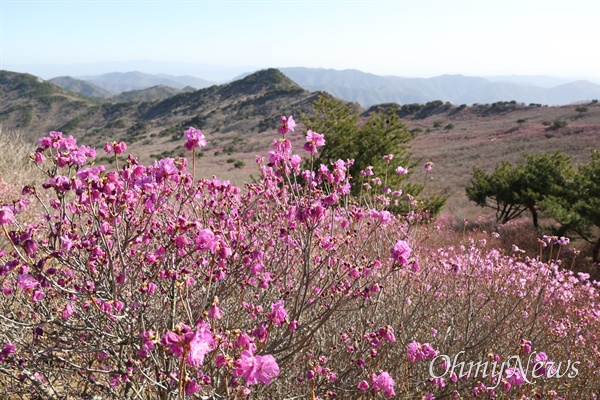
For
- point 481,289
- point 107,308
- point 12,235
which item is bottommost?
point 481,289

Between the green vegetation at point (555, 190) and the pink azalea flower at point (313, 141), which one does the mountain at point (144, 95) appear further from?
the pink azalea flower at point (313, 141)

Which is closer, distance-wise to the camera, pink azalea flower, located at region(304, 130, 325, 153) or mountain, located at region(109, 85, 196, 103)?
pink azalea flower, located at region(304, 130, 325, 153)

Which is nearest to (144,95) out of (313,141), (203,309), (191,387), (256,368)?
(313,141)

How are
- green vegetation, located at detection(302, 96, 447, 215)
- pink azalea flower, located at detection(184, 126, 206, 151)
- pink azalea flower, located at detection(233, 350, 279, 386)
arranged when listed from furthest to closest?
1. green vegetation, located at detection(302, 96, 447, 215)
2. pink azalea flower, located at detection(184, 126, 206, 151)
3. pink azalea flower, located at detection(233, 350, 279, 386)

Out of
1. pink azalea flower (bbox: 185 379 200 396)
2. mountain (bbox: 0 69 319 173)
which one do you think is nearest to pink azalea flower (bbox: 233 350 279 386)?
pink azalea flower (bbox: 185 379 200 396)

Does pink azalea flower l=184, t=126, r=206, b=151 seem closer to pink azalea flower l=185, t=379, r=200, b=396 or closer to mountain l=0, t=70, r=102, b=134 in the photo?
pink azalea flower l=185, t=379, r=200, b=396

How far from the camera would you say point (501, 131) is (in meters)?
41.8

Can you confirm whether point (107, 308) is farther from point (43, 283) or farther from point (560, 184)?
point (560, 184)

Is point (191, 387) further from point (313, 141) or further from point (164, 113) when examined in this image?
point (164, 113)

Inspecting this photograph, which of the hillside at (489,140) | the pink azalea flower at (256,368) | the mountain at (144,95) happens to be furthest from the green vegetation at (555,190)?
the mountain at (144,95)

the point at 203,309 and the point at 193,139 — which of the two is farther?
the point at 193,139

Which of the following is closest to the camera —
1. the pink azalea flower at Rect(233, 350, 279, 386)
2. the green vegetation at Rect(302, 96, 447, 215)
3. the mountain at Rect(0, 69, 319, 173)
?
the pink azalea flower at Rect(233, 350, 279, 386)

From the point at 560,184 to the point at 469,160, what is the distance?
19262 mm

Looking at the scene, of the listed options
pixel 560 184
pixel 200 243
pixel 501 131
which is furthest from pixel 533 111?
pixel 200 243
